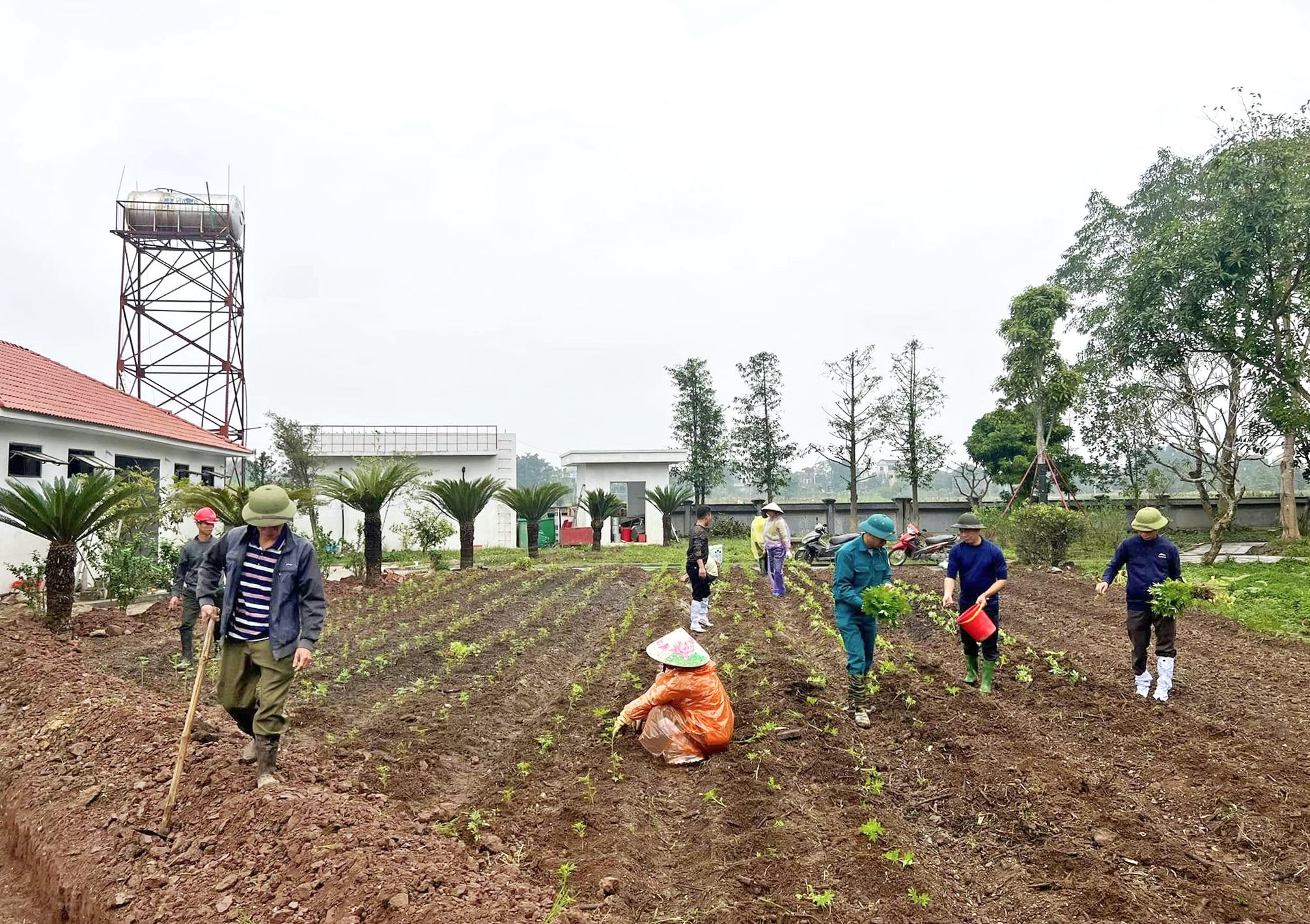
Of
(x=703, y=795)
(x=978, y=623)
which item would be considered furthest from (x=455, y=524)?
(x=703, y=795)

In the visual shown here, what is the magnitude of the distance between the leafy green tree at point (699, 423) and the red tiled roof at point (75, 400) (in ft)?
46.7

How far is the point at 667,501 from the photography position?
26.1 m

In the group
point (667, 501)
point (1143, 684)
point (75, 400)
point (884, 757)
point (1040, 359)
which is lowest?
point (884, 757)

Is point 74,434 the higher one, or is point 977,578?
point 74,434

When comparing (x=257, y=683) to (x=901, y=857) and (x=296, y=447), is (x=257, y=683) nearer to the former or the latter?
(x=901, y=857)

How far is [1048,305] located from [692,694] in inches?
849

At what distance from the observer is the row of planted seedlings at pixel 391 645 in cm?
741

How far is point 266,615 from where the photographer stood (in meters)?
4.59

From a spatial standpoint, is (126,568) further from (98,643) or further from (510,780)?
(510,780)

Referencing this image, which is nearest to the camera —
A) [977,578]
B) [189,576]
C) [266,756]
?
[266,756]

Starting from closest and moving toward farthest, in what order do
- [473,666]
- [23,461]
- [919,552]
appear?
1. [473,666]
2. [23,461]
3. [919,552]

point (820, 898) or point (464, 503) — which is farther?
point (464, 503)

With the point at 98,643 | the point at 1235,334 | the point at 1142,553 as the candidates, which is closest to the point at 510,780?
the point at 1142,553

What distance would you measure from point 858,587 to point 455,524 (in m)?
23.7
